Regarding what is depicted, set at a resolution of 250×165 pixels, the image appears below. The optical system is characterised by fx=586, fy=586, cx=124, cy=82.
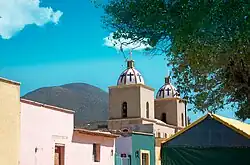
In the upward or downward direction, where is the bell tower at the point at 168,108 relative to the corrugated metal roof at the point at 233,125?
upward

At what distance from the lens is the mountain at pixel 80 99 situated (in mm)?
70856

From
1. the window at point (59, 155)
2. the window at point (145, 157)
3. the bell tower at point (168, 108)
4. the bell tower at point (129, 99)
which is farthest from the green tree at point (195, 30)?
the bell tower at point (168, 108)

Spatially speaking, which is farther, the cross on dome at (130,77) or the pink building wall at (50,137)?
the cross on dome at (130,77)

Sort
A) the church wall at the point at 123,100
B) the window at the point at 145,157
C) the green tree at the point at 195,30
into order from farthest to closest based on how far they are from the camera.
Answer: the church wall at the point at 123,100 < the window at the point at 145,157 < the green tree at the point at 195,30

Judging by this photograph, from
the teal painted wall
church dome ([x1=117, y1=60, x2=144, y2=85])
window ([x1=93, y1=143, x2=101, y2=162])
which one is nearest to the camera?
window ([x1=93, y1=143, x2=101, y2=162])

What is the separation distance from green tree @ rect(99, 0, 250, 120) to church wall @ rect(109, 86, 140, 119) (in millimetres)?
43355

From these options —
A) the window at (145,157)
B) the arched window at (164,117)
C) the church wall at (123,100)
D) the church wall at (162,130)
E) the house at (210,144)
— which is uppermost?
the church wall at (123,100)

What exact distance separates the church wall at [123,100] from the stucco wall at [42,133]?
1115 inches

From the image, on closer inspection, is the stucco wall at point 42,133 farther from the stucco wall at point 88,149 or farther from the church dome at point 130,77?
the church dome at point 130,77

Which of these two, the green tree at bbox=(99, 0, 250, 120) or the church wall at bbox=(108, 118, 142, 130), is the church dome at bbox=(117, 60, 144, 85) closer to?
the church wall at bbox=(108, 118, 142, 130)

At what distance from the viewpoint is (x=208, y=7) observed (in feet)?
33.0

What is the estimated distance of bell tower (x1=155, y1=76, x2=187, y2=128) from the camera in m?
64.1

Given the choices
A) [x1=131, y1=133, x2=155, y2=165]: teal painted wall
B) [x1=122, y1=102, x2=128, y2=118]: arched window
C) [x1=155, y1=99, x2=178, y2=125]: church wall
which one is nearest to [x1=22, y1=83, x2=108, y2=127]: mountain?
[x1=155, y1=99, x2=178, y2=125]: church wall

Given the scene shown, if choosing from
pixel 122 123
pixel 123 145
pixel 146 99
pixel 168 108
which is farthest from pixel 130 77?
pixel 123 145
